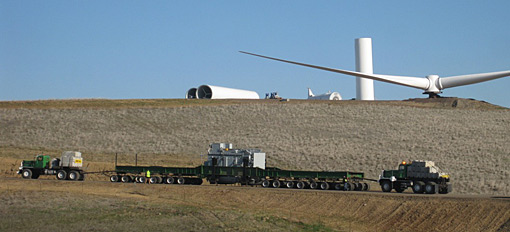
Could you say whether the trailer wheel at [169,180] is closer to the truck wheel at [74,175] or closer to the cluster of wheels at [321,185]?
the truck wheel at [74,175]

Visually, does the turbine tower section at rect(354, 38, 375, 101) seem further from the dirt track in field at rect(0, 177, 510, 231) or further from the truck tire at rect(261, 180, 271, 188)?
the dirt track in field at rect(0, 177, 510, 231)

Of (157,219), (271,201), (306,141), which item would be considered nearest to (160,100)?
(306,141)

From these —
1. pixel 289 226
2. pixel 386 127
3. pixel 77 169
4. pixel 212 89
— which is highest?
pixel 212 89

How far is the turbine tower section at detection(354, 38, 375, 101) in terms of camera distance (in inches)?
4245

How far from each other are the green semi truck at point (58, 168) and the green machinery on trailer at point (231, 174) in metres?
3.16

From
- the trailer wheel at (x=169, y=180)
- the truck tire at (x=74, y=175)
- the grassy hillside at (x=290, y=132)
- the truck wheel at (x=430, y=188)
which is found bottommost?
the truck wheel at (x=430, y=188)

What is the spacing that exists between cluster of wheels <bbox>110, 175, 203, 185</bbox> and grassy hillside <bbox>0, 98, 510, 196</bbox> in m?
11.6

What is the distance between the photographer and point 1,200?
3562 centimetres

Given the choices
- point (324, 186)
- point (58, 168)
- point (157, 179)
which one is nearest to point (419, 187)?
point (324, 186)

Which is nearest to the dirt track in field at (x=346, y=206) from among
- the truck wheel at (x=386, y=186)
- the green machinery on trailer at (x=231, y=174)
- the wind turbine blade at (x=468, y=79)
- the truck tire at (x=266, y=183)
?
the green machinery on trailer at (x=231, y=174)

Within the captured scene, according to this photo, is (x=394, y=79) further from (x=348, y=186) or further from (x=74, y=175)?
(x=74, y=175)

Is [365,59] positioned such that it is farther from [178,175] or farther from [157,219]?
[157,219]

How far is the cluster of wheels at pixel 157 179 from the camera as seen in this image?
167 ft

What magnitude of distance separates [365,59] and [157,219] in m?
80.8
